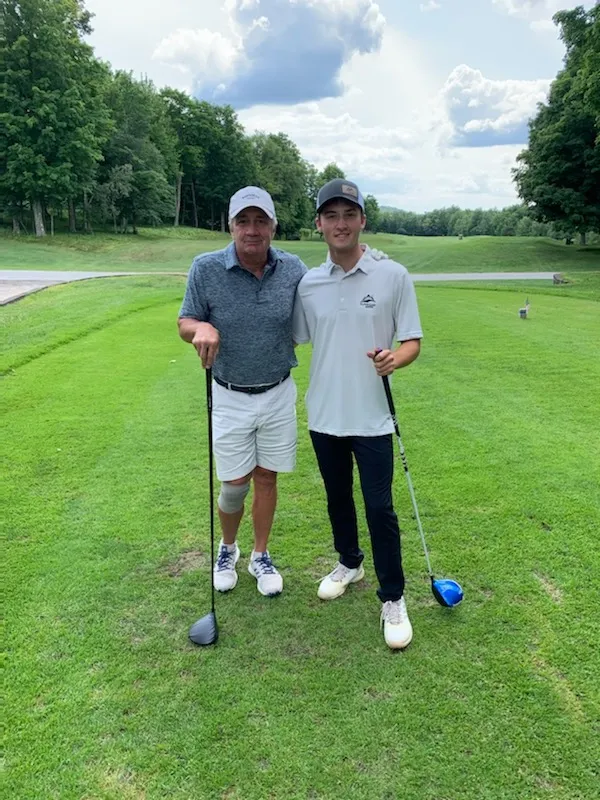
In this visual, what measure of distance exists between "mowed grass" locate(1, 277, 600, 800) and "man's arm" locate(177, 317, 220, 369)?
1378 millimetres

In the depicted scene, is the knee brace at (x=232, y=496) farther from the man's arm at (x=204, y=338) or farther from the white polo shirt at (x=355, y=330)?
the man's arm at (x=204, y=338)

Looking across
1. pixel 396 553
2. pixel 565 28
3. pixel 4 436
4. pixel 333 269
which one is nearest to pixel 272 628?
pixel 396 553

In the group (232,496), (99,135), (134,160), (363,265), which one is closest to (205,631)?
(232,496)

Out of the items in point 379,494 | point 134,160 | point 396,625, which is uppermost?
point 134,160

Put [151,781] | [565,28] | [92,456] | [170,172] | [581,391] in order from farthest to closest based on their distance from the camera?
[170,172]
[565,28]
[581,391]
[92,456]
[151,781]

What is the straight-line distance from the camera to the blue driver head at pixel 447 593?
2990 mm

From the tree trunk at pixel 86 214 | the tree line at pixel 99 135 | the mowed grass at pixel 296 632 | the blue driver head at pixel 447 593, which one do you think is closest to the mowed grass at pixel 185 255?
the tree line at pixel 99 135

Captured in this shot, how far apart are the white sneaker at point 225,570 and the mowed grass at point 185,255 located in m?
26.2

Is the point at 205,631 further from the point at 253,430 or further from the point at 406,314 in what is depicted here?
the point at 406,314

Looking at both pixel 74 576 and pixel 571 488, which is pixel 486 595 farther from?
pixel 74 576

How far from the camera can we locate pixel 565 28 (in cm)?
2336

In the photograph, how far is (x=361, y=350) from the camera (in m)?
2.85

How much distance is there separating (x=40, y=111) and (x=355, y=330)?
41307mm

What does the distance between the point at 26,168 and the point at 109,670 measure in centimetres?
4159
